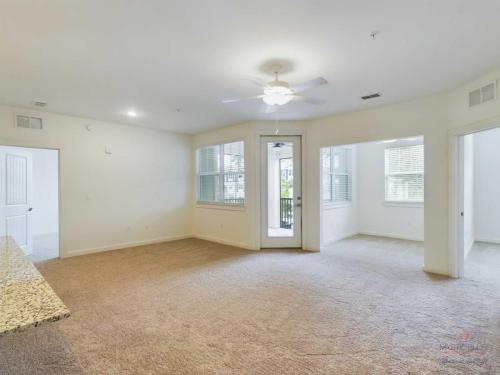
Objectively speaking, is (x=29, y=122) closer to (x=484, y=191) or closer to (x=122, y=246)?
(x=122, y=246)

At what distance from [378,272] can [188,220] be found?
4.45 m

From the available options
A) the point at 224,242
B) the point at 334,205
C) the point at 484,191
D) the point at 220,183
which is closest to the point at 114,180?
the point at 220,183

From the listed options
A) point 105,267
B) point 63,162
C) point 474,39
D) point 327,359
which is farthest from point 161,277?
point 474,39

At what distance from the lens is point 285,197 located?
5.88m

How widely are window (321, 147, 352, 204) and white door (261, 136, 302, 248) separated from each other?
0.88 m

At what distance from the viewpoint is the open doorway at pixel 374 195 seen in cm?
609

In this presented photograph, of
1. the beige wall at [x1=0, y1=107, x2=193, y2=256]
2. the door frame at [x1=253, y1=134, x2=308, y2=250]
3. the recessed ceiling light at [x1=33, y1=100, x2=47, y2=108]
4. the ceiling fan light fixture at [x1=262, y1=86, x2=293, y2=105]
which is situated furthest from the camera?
the door frame at [x1=253, y1=134, x2=308, y2=250]

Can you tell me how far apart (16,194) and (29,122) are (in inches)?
62.3

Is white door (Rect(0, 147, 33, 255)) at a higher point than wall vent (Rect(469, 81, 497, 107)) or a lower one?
lower

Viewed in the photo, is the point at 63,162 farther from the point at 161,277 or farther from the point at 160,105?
the point at 161,277

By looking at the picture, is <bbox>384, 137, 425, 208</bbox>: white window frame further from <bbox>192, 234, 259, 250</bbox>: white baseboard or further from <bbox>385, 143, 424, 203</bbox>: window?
<bbox>192, 234, 259, 250</bbox>: white baseboard


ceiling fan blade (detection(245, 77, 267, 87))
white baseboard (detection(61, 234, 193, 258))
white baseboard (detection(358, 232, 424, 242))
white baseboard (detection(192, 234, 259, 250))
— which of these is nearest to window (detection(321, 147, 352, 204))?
white baseboard (detection(358, 232, 424, 242))

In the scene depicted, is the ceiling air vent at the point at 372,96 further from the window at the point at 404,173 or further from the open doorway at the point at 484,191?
the window at the point at 404,173

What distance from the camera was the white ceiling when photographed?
2004 mm
